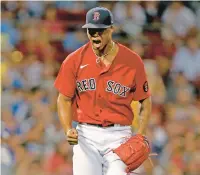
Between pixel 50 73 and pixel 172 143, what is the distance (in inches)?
78.1

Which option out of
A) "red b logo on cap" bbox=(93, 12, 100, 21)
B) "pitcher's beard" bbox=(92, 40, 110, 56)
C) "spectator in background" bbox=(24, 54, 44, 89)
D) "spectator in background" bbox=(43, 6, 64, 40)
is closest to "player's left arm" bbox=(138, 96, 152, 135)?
"pitcher's beard" bbox=(92, 40, 110, 56)

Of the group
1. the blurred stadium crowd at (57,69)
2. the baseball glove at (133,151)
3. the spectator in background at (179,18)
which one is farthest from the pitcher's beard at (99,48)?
the spectator in background at (179,18)

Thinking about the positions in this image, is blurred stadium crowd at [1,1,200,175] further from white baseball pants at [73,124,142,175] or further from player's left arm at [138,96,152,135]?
white baseball pants at [73,124,142,175]

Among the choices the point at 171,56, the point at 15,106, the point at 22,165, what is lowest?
the point at 22,165

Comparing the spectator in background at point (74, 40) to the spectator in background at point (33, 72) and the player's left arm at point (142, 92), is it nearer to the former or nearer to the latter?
the spectator in background at point (33, 72)

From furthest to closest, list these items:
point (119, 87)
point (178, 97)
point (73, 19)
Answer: point (73, 19) → point (178, 97) → point (119, 87)

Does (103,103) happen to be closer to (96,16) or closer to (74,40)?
(96,16)

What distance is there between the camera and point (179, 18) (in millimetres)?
8750

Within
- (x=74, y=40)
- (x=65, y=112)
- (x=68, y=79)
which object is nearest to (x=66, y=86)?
(x=68, y=79)

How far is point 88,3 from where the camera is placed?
868cm

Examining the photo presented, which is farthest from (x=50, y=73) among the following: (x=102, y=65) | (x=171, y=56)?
(x=102, y=65)

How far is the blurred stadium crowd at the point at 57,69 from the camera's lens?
25.3 feet

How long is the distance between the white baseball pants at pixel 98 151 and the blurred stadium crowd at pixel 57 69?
10.4ft

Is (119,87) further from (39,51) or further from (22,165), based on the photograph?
(39,51)
